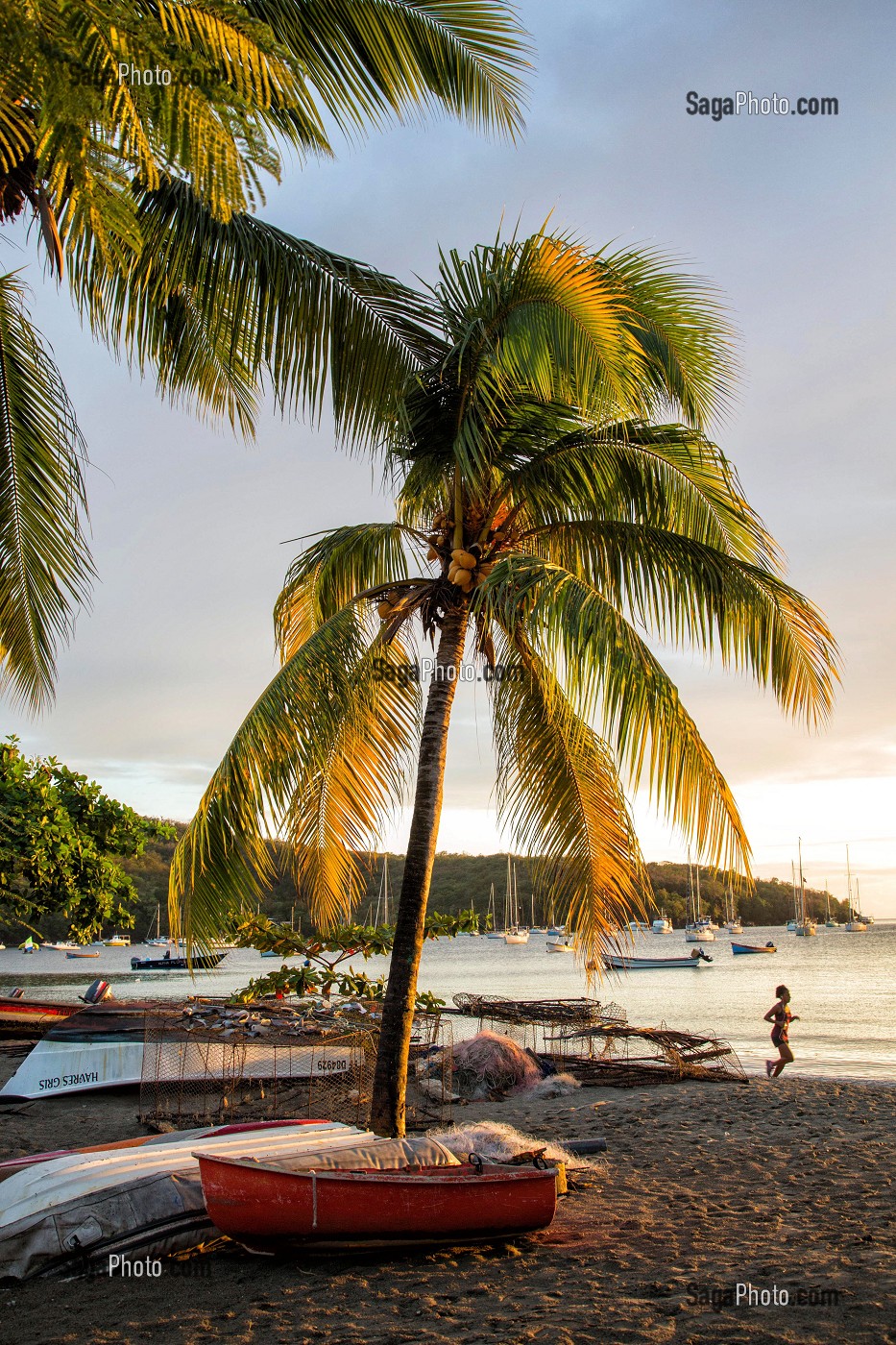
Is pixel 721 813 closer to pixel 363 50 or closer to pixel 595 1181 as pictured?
pixel 595 1181

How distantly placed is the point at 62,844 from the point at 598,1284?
45.3ft

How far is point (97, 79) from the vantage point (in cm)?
295

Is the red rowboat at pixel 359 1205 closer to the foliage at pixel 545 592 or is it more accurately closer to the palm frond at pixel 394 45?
the foliage at pixel 545 592

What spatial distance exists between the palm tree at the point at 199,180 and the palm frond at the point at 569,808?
10.0 feet

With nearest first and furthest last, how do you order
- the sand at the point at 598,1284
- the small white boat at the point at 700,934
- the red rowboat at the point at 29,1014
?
the sand at the point at 598,1284, the red rowboat at the point at 29,1014, the small white boat at the point at 700,934

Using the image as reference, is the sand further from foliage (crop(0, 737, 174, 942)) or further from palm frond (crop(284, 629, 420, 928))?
foliage (crop(0, 737, 174, 942))

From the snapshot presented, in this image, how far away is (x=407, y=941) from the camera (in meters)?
8.88

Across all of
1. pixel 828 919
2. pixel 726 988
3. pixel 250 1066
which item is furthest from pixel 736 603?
pixel 828 919

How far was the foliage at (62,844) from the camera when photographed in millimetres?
17578

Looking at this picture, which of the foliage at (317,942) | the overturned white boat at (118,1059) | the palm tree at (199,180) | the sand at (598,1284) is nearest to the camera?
the palm tree at (199,180)

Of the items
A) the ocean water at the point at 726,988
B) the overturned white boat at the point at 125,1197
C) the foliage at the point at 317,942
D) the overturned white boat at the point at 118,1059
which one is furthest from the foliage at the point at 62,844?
the overturned white boat at the point at 125,1197

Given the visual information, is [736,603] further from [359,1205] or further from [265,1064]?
[265,1064]

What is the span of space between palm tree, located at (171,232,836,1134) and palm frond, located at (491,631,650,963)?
0.07 feet

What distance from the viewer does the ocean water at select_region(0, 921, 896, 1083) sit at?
95.9 ft
